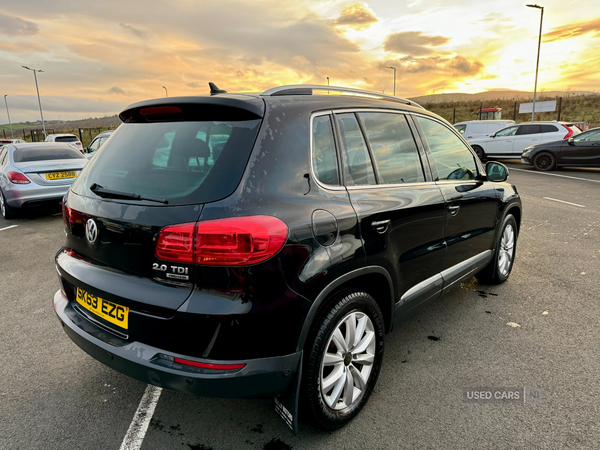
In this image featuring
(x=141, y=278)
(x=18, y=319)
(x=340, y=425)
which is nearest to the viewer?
(x=141, y=278)

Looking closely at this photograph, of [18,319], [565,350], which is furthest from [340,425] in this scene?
[18,319]

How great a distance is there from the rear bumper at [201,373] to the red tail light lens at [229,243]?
449 millimetres

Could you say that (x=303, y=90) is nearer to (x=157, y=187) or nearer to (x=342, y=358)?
(x=157, y=187)

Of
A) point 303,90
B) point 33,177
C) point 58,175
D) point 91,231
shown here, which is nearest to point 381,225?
point 303,90

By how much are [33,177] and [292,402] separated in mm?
7653

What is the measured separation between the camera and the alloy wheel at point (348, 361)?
2.20 metres

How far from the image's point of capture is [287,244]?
1.87 metres

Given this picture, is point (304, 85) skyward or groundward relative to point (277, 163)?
skyward

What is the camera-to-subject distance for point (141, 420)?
2.37 metres

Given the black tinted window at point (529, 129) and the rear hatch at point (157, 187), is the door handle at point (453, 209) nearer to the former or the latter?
the rear hatch at point (157, 187)

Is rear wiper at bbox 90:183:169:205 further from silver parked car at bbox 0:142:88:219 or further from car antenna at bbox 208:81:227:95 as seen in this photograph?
silver parked car at bbox 0:142:88:219

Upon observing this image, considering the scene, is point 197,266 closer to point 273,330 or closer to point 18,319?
point 273,330

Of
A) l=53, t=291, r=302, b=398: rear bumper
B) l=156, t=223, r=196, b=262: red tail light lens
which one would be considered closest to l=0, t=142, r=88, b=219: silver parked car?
l=53, t=291, r=302, b=398: rear bumper

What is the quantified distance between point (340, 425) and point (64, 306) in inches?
67.6
